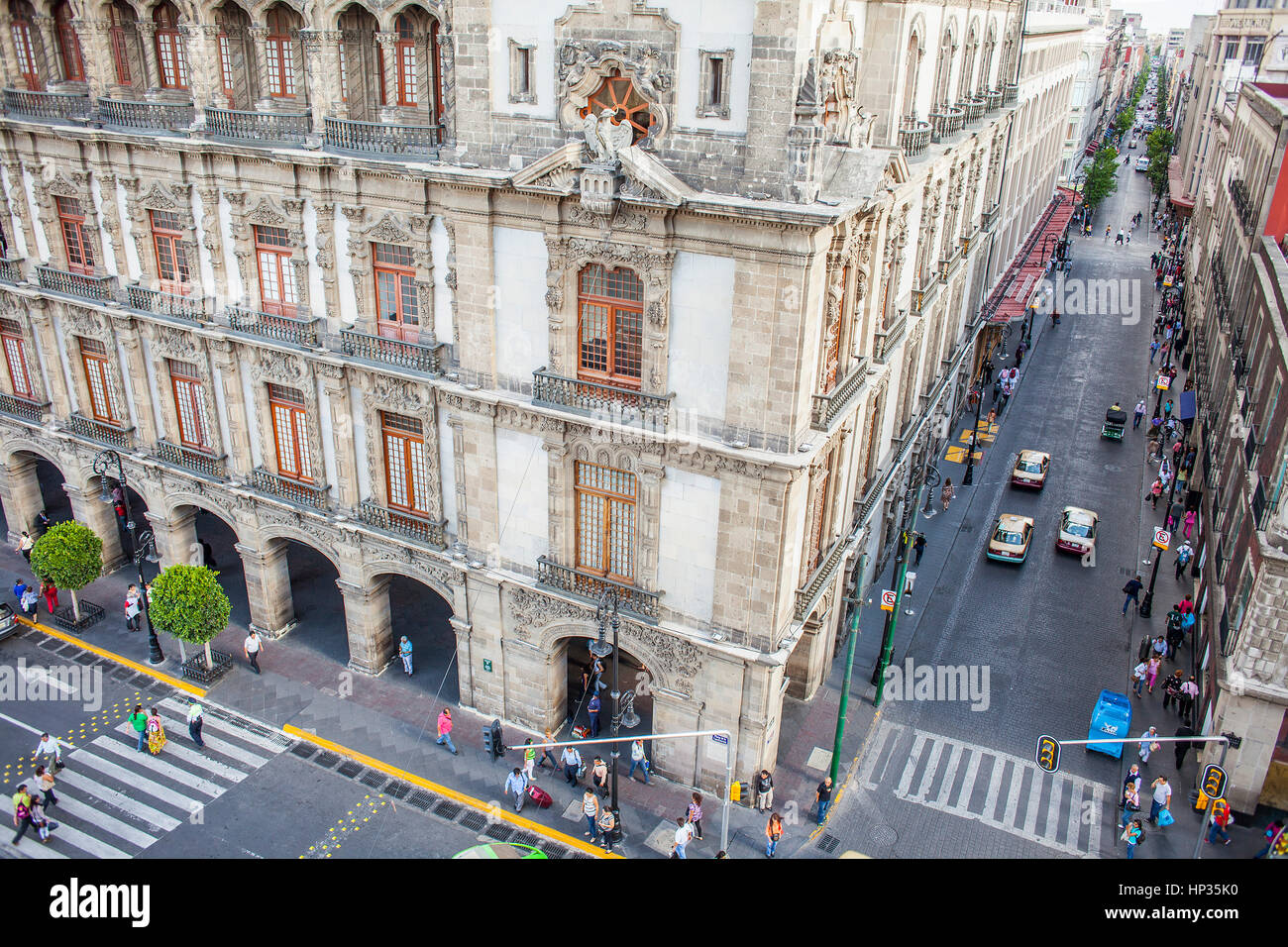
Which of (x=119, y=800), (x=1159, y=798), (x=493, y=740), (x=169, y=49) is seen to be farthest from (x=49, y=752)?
(x=1159, y=798)

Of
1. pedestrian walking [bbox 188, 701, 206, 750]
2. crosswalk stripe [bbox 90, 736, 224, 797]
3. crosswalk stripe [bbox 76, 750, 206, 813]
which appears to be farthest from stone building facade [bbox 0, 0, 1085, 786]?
crosswalk stripe [bbox 76, 750, 206, 813]

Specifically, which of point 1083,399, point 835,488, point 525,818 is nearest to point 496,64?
point 835,488

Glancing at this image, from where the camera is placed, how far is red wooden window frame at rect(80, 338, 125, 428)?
34.3 meters

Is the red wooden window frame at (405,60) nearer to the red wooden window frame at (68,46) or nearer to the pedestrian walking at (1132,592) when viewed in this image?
the red wooden window frame at (68,46)

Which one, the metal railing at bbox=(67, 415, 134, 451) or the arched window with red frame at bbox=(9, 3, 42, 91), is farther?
the metal railing at bbox=(67, 415, 134, 451)

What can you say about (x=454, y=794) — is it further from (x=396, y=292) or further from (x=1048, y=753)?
(x=1048, y=753)

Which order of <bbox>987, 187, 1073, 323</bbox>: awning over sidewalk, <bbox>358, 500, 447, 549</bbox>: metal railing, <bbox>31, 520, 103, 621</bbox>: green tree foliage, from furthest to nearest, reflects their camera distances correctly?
<bbox>987, 187, 1073, 323</bbox>: awning over sidewalk
<bbox>31, 520, 103, 621</bbox>: green tree foliage
<bbox>358, 500, 447, 549</bbox>: metal railing


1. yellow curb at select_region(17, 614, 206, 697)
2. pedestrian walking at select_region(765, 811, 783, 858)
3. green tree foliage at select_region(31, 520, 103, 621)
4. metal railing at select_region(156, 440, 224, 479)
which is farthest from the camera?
metal railing at select_region(156, 440, 224, 479)

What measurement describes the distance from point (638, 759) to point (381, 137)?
1896 cm

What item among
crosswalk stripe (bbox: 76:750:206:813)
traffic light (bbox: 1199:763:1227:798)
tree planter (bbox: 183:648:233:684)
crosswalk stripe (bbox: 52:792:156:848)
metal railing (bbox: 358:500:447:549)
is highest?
metal railing (bbox: 358:500:447:549)

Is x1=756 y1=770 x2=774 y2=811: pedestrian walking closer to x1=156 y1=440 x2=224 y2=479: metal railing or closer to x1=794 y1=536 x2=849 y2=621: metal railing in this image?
x1=794 y1=536 x2=849 y2=621: metal railing

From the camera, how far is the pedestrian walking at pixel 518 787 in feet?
87.1

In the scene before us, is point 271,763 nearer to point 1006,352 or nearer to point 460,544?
point 460,544

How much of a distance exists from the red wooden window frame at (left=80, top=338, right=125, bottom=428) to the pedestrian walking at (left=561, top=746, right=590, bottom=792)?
66.6 ft
